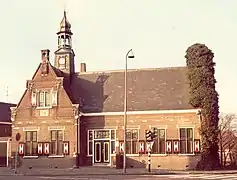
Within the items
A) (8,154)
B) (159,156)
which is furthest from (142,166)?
(8,154)

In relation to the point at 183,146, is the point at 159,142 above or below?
above

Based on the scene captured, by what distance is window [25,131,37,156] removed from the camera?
1973 inches

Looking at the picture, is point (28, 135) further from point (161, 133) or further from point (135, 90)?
point (161, 133)

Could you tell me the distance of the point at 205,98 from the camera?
4534cm

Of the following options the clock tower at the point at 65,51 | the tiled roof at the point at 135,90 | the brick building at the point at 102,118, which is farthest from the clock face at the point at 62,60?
the tiled roof at the point at 135,90

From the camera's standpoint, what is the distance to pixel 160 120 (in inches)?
1848

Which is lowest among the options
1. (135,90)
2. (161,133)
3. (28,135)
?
(28,135)

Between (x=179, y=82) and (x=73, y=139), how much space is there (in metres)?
12.0

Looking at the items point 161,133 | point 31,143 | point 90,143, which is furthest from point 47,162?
point 161,133

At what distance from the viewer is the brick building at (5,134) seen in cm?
5531

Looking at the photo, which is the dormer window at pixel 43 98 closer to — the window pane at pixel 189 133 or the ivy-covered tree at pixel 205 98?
the window pane at pixel 189 133

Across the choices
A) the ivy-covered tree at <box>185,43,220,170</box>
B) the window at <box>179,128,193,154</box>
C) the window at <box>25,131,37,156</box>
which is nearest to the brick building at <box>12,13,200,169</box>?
the window at <box>179,128,193,154</box>

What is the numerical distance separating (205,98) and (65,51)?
17.0 m

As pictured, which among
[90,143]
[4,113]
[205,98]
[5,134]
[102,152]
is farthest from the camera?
[4,113]
